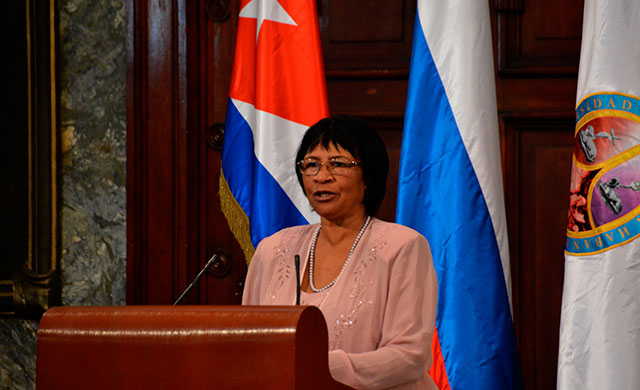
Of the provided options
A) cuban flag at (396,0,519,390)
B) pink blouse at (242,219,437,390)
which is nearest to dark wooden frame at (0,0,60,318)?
cuban flag at (396,0,519,390)

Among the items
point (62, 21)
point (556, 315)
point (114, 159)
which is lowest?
point (556, 315)

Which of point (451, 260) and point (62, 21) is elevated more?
point (62, 21)

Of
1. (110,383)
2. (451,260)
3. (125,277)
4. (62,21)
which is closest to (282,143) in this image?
(451,260)

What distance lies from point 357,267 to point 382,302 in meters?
0.12

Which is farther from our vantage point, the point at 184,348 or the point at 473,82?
the point at 473,82

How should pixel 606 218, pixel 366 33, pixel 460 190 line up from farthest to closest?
pixel 366 33, pixel 460 190, pixel 606 218

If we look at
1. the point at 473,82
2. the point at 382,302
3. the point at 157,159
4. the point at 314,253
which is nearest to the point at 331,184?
the point at 314,253

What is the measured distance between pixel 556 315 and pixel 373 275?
157cm

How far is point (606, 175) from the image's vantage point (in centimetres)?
271

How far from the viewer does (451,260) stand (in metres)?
2.81

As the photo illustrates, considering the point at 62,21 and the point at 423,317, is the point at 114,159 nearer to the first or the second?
the point at 62,21

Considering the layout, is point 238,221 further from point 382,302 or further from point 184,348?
point 184,348

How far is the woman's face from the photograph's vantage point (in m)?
2.16

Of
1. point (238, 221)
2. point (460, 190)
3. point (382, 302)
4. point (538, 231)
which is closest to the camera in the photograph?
point (382, 302)
